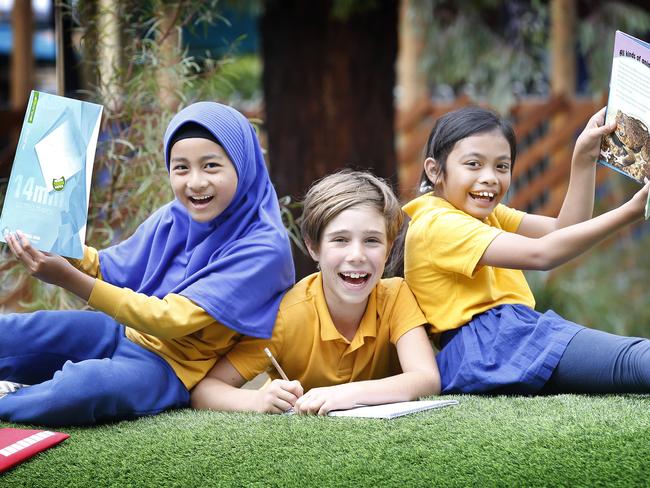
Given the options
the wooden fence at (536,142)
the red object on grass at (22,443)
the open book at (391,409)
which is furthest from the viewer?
the wooden fence at (536,142)

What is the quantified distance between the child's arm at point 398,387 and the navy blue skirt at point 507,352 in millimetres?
88

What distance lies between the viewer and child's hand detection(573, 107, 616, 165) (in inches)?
110

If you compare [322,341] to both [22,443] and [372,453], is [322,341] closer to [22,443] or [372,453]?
[372,453]

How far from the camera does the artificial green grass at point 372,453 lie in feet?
7.25

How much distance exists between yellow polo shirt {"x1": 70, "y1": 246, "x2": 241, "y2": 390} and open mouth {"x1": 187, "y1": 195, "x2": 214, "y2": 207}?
0.95 ft

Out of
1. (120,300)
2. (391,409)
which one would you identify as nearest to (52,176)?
(120,300)

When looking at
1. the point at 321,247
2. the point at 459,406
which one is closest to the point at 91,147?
the point at 321,247

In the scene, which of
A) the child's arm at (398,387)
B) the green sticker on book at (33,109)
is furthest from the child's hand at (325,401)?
the green sticker on book at (33,109)

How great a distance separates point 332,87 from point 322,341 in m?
2.98

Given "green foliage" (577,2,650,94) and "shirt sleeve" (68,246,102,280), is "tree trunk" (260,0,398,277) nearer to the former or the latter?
"green foliage" (577,2,650,94)

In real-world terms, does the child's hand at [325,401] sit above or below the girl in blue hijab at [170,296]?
below

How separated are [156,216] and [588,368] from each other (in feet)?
4.55

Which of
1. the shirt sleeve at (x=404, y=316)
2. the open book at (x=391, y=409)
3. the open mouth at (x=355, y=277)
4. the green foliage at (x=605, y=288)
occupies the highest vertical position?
the open mouth at (x=355, y=277)

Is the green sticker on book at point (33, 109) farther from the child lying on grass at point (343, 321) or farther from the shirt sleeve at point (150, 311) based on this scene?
the child lying on grass at point (343, 321)
